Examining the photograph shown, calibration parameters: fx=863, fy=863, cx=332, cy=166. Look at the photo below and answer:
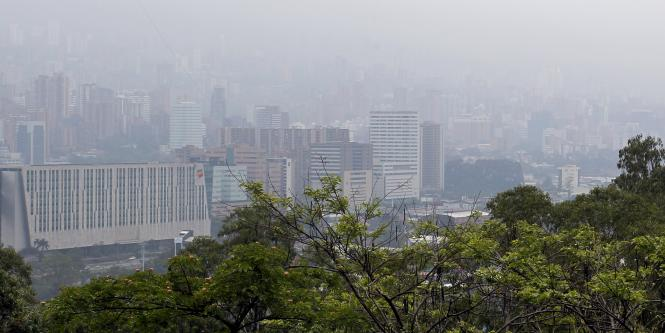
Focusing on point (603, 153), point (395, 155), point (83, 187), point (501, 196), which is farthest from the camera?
point (603, 153)

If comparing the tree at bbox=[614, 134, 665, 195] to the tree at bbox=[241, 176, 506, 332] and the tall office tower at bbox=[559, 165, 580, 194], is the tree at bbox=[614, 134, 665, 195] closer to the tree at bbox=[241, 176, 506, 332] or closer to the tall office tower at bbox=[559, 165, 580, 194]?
the tree at bbox=[241, 176, 506, 332]

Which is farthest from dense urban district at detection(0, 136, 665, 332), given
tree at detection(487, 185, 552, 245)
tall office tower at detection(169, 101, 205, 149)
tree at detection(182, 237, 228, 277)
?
tall office tower at detection(169, 101, 205, 149)

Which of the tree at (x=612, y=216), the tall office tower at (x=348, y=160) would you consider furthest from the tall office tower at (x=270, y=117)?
the tree at (x=612, y=216)

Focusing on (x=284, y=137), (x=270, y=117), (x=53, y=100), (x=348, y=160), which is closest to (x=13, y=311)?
(x=348, y=160)

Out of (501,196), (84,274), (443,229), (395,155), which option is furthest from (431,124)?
(443,229)

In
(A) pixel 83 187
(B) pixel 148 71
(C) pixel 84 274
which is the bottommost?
(C) pixel 84 274

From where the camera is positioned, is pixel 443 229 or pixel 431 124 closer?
pixel 443 229

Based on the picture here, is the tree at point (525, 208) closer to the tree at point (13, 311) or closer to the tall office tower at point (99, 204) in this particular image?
the tree at point (13, 311)

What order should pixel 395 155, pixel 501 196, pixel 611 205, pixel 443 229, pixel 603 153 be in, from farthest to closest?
pixel 603 153 → pixel 395 155 → pixel 501 196 → pixel 611 205 → pixel 443 229

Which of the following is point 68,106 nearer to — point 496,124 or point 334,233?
point 496,124
